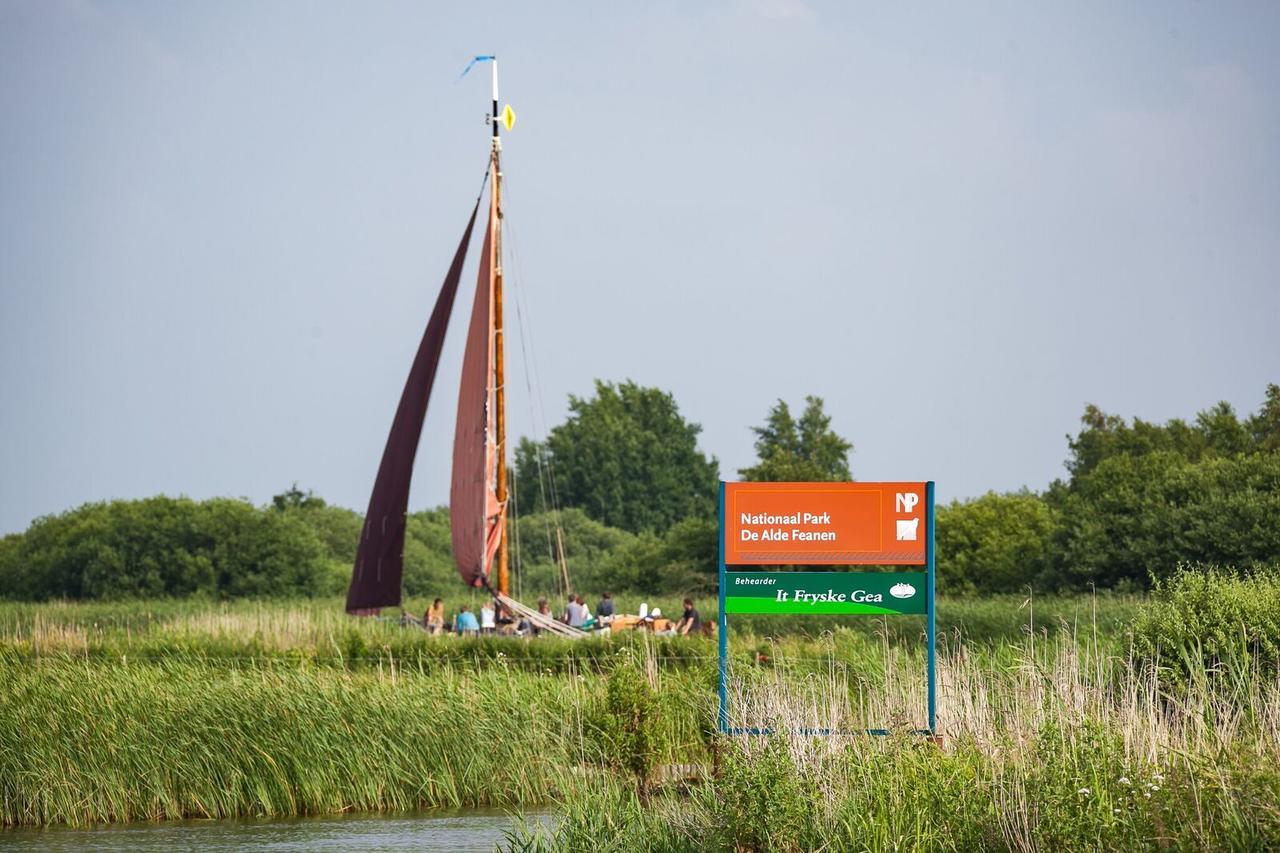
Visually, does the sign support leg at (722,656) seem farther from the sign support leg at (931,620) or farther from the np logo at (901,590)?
the sign support leg at (931,620)

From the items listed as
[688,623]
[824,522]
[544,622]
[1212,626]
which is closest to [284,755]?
[824,522]

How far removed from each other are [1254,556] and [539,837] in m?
19.8

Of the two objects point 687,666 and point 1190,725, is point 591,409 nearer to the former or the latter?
point 687,666

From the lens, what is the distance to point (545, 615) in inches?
931

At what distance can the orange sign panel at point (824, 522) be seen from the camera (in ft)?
40.2

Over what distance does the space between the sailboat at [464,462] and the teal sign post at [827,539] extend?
1381 cm

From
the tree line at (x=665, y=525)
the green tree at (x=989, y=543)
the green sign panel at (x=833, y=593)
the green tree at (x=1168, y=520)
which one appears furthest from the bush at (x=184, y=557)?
the green sign panel at (x=833, y=593)

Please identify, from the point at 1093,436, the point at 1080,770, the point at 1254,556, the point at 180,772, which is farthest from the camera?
the point at 1093,436

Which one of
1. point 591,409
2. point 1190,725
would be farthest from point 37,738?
point 591,409

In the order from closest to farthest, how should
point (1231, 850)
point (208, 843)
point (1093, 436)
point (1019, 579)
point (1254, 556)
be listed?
point (1231, 850)
point (208, 843)
point (1254, 556)
point (1019, 579)
point (1093, 436)

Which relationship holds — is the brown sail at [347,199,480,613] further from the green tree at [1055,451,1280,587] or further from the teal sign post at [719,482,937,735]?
the teal sign post at [719,482,937,735]

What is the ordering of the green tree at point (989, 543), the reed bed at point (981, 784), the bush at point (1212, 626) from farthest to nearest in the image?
the green tree at point (989, 543)
the bush at point (1212, 626)
the reed bed at point (981, 784)

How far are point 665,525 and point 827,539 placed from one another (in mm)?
52675

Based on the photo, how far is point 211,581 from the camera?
1553 inches
